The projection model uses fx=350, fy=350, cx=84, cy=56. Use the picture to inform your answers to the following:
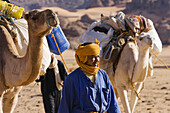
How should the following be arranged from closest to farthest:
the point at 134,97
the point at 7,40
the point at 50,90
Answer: the point at 7,40 < the point at 50,90 < the point at 134,97

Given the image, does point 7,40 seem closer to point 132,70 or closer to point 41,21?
point 41,21

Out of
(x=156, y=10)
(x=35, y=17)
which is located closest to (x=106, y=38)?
(x=35, y=17)

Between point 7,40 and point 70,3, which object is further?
point 70,3

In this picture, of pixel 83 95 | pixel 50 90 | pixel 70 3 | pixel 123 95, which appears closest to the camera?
pixel 83 95

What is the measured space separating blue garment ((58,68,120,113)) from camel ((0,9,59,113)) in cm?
61

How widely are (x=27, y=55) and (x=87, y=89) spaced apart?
3.63 ft

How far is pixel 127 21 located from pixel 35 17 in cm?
405

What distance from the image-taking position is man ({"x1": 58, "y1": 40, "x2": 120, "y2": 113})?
3395 mm

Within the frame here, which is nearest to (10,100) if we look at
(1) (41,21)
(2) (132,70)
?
(1) (41,21)

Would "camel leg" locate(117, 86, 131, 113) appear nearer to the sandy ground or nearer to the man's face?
the sandy ground

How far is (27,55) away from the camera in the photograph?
4195mm

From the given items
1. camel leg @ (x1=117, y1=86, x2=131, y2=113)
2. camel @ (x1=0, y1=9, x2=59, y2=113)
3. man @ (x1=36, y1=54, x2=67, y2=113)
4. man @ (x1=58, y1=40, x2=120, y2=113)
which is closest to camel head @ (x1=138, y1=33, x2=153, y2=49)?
camel leg @ (x1=117, y1=86, x2=131, y2=113)

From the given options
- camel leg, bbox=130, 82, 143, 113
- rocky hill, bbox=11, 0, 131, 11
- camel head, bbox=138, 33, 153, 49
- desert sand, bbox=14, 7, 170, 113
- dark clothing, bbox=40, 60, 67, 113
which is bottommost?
rocky hill, bbox=11, 0, 131, 11

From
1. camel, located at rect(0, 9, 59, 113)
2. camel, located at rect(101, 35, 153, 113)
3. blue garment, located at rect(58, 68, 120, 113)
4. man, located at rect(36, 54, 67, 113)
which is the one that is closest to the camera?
blue garment, located at rect(58, 68, 120, 113)
